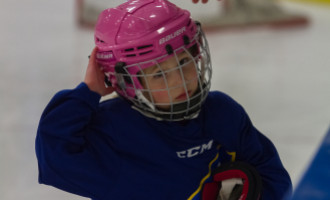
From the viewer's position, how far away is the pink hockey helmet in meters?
1.19

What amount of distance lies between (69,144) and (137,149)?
170mm

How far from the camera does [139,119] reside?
4.11ft

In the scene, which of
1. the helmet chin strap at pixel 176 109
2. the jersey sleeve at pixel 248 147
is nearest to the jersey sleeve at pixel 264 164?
the jersey sleeve at pixel 248 147

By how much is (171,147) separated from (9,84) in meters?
2.08

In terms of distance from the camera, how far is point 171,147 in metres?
1.25

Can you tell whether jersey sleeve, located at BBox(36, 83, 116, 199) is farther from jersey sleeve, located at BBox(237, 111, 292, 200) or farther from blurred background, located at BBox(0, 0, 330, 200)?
blurred background, located at BBox(0, 0, 330, 200)

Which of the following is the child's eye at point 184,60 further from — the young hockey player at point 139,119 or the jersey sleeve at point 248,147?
the jersey sleeve at point 248,147

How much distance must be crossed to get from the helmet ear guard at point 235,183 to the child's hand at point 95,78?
1.17 feet

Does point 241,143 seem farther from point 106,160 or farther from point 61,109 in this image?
point 61,109

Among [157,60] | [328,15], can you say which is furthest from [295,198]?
[328,15]

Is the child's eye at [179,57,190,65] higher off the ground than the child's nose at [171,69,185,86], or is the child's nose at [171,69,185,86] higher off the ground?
the child's eye at [179,57,190,65]

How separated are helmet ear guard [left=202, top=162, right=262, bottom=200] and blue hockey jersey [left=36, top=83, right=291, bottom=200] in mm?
26

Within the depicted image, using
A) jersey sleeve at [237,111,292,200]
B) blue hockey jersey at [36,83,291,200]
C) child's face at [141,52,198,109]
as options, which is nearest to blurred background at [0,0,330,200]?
jersey sleeve at [237,111,292,200]

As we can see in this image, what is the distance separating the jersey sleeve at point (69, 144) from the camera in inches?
45.0
